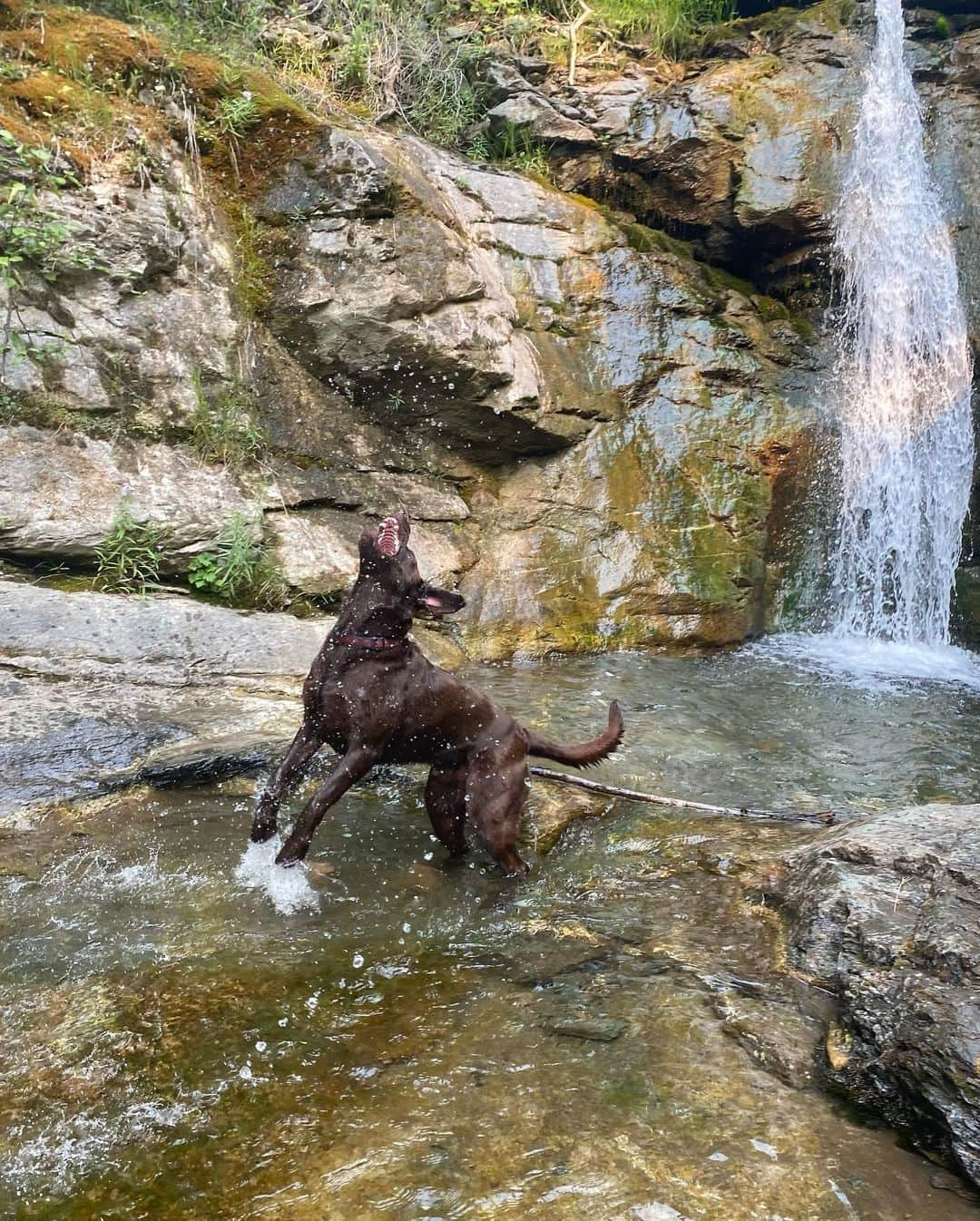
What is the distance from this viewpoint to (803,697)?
6457 mm

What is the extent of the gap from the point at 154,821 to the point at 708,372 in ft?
20.9

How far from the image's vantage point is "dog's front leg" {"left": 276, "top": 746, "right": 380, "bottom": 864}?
136 inches

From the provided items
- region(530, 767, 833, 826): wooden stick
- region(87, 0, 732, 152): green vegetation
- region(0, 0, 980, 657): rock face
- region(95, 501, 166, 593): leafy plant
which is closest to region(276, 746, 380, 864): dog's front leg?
region(530, 767, 833, 826): wooden stick

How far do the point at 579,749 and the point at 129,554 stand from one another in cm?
355

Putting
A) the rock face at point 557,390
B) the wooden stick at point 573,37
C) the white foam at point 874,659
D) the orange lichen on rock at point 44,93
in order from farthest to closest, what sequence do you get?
the wooden stick at point 573,37
the rock face at point 557,390
the white foam at point 874,659
the orange lichen on rock at point 44,93

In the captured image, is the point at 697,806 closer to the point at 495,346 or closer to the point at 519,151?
the point at 495,346

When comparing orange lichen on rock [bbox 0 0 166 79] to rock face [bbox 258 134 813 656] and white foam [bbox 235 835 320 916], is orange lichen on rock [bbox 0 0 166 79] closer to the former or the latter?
rock face [bbox 258 134 813 656]

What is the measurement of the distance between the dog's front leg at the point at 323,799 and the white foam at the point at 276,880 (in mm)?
61

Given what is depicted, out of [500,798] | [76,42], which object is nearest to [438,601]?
[500,798]

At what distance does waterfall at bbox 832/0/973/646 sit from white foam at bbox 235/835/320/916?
6.29 m

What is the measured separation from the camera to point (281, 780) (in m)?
3.65

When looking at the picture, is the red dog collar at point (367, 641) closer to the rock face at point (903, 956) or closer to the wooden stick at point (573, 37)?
the rock face at point (903, 956)

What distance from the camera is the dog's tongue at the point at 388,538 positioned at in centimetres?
368

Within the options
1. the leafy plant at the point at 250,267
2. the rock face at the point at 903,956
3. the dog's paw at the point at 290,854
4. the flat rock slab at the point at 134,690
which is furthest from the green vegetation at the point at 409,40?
the rock face at the point at 903,956
